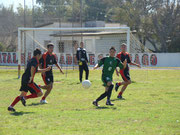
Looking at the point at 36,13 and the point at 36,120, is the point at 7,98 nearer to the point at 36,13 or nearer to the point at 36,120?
the point at 36,120

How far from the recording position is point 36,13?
43.9 meters

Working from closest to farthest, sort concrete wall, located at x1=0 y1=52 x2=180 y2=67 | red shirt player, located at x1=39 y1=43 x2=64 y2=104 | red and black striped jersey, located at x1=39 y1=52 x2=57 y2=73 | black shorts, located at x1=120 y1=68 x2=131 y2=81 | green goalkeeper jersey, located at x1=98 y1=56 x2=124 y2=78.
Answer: green goalkeeper jersey, located at x1=98 y1=56 x2=124 y2=78 < red shirt player, located at x1=39 y1=43 x2=64 y2=104 < red and black striped jersey, located at x1=39 y1=52 x2=57 y2=73 < black shorts, located at x1=120 y1=68 x2=131 y2=81 < concrete wall, located at x1=0 y1=52 x2=180 y2=67

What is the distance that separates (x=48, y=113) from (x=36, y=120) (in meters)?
0.95

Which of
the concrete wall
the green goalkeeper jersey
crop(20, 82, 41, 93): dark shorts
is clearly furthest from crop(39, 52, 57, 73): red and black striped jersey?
the concrete wall

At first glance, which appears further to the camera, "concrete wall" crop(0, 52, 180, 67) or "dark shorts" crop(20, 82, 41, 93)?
"concrete wall" crop(0, 52, 180, 67)

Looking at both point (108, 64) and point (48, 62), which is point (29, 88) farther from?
point (108, 64)

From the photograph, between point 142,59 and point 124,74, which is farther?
point 142,59

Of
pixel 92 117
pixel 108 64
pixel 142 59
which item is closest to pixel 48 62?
pixel 108 64

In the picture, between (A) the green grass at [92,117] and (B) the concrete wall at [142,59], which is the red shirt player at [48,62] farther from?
(B) the concrete wall at [142,59]

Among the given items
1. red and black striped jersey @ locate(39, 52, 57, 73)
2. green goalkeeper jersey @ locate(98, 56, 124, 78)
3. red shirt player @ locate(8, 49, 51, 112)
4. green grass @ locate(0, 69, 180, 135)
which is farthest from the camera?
red and black striped jersey @ locate(39, 52, 57, 73)

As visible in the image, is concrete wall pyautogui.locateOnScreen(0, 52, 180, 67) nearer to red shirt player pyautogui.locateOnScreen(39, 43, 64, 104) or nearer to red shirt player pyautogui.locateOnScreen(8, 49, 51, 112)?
red shirt player pyautogui.locateOnScreen(39, 43, 64, 104)

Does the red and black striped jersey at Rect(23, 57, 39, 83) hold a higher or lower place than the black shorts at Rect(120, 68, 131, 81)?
higher

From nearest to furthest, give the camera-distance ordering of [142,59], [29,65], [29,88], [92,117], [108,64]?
[92,117] < [29,65] < [29,88] < [108,64] < [142,59]

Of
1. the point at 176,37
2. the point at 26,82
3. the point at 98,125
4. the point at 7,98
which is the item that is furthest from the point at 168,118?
the point at 176,37
